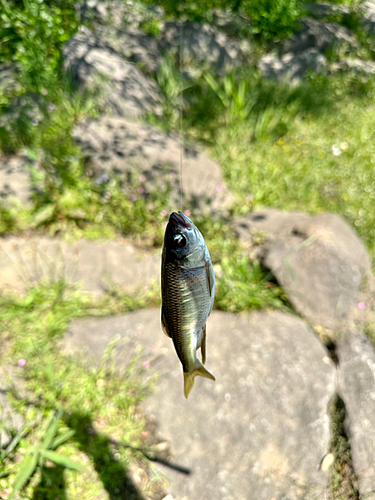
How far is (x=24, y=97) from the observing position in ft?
15.8

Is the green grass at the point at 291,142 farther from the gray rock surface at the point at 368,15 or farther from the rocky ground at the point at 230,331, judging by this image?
the gray rock surface at the point at 368,15

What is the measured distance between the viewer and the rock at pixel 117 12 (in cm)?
620

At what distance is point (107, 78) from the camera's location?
5020mm

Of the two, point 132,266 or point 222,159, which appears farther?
point 222,159

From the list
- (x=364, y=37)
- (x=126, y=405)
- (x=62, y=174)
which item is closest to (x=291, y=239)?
(x=126, y=405)

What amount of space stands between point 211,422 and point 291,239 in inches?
80.4

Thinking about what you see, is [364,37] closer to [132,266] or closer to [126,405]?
[132,266]

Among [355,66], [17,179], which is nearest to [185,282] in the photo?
[17,179]

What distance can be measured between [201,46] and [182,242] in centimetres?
648

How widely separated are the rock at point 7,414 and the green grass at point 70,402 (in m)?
0.06

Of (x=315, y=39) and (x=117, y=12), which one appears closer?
(x=117, y=12)

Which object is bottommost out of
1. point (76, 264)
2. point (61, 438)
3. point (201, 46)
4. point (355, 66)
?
point (76, 264)

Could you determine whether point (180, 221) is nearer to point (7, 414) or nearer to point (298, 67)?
point (7, 414)

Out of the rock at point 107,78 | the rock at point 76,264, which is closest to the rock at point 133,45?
the rock at point 107,78
